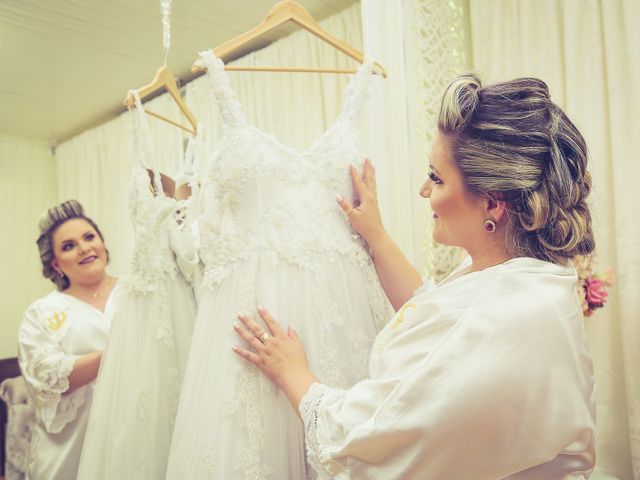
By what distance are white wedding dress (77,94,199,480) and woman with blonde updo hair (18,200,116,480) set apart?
0.20 metres

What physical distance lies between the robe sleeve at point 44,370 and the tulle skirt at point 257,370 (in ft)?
1.68

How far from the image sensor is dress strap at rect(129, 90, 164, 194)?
117 centimetres

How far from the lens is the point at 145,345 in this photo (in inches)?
45.9

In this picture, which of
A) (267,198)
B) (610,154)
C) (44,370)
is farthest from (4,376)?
(610,154)

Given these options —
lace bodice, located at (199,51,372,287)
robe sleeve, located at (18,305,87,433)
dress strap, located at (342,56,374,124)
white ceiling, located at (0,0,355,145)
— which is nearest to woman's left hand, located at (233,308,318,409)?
lace bodice, located at (199,51,372,287)

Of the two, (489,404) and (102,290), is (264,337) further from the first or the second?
(102,290)

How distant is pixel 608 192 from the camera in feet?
5.25

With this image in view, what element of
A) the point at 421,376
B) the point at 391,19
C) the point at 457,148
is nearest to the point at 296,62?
the point at 391,19

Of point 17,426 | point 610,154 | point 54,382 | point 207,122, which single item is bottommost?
point 17,426

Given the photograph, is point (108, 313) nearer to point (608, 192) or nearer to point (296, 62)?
point (296, 62)

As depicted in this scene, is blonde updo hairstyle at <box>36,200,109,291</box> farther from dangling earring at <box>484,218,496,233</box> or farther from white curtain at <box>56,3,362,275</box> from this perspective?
dangling earring at <box>484,218,496,233</box>

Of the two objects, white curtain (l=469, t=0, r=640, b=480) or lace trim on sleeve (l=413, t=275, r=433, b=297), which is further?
white curtain (l=469, t=0, r=640, b=480)

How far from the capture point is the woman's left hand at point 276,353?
875mm

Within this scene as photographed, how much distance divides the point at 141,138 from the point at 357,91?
563 mm
